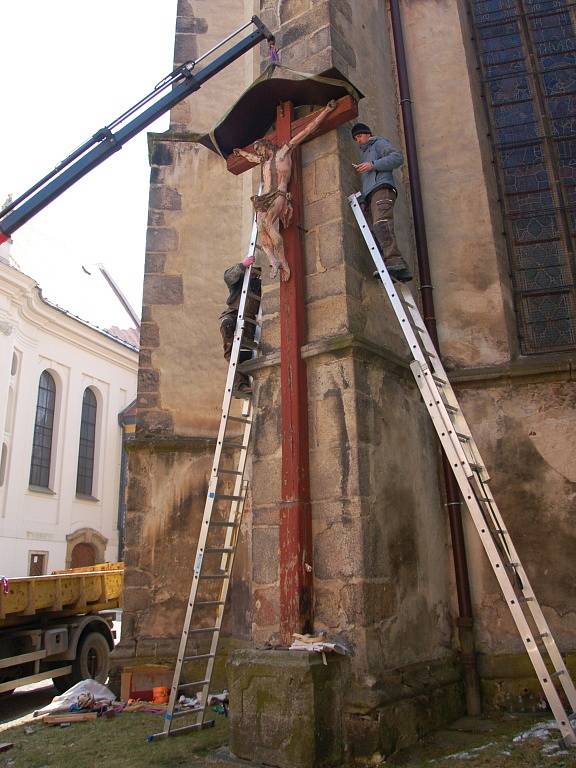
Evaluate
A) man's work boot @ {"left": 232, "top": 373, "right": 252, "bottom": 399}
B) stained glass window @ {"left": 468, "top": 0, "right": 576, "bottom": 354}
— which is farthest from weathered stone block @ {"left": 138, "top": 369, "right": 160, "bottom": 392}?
stained glass window @ {"left": 468, "top": 0, "right": 576, "bottom": 354}

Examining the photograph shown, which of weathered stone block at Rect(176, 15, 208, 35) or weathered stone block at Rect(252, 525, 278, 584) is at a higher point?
weathered stone block at Rect(176, 15, 208, 35)

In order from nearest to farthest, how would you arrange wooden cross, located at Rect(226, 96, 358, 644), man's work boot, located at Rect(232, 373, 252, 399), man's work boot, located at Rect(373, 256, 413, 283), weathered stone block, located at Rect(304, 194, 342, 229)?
wooden cross, located at Rect(226, 96, 358, 644), man's work boot, located at Rect(373, 256, 413, 283), weathered stone block, located at Rect(304, 194, 342, 229), man's work boot, located at Rect(232, 373, 252, 399)

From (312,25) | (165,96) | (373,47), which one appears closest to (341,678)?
(312,25)

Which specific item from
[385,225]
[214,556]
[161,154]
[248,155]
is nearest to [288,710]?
[214,556]

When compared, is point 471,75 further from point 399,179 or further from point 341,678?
point 341,678

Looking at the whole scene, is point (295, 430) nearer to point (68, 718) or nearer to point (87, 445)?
point (68, 718)

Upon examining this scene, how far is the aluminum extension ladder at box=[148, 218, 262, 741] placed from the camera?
5.05 metres

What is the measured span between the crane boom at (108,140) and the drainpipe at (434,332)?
2.42m

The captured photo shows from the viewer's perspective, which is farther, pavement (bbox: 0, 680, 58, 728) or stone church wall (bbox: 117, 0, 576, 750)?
pavement (bbox: 0, 680, 58, 728)

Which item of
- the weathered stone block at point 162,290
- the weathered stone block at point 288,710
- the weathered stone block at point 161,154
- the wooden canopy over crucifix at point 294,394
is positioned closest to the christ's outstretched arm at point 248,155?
the wooden canopy over crucifix at point 294,394

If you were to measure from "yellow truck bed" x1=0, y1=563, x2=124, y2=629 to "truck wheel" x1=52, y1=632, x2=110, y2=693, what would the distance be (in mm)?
441

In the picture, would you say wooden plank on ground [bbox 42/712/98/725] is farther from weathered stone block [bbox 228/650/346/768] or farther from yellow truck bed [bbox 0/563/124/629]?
yellow truck bed [bbox 0/563/124/629]

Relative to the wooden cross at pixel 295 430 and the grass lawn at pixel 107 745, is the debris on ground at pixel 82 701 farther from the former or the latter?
the wooden cross at pixel 295 430

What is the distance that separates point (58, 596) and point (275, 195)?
6.82 meters
